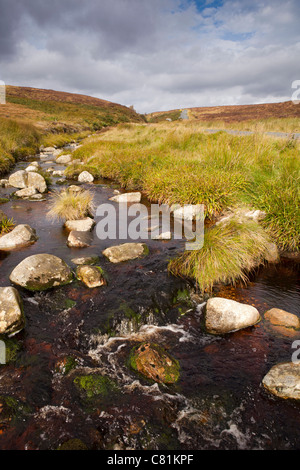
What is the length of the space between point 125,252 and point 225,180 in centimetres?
428

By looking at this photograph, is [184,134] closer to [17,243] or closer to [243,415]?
[17,243]

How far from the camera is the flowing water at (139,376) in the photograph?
2.57m

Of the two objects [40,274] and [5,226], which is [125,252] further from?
[5,226]

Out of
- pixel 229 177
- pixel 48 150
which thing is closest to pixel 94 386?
pixel 229 177

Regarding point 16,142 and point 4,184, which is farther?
point 16,142

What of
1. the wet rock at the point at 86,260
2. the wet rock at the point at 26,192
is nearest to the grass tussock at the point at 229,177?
the wet rock at the point at 86,260

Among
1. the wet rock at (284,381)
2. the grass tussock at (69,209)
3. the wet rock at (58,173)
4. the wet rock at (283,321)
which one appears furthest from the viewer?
the wet rock at (58,173)

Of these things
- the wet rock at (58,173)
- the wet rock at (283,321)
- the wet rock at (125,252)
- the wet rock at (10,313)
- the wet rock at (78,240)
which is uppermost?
the wet rock at (58,173)

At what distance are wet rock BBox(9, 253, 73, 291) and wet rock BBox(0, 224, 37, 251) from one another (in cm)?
164

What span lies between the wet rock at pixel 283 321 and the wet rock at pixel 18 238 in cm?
590

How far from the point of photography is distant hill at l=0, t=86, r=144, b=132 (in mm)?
38156

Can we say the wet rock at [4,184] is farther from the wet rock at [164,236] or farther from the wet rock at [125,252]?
the wet rock at [164,236]

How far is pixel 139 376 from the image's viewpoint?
321cm

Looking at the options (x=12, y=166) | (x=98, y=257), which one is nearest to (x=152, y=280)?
(x=98, y=257)
